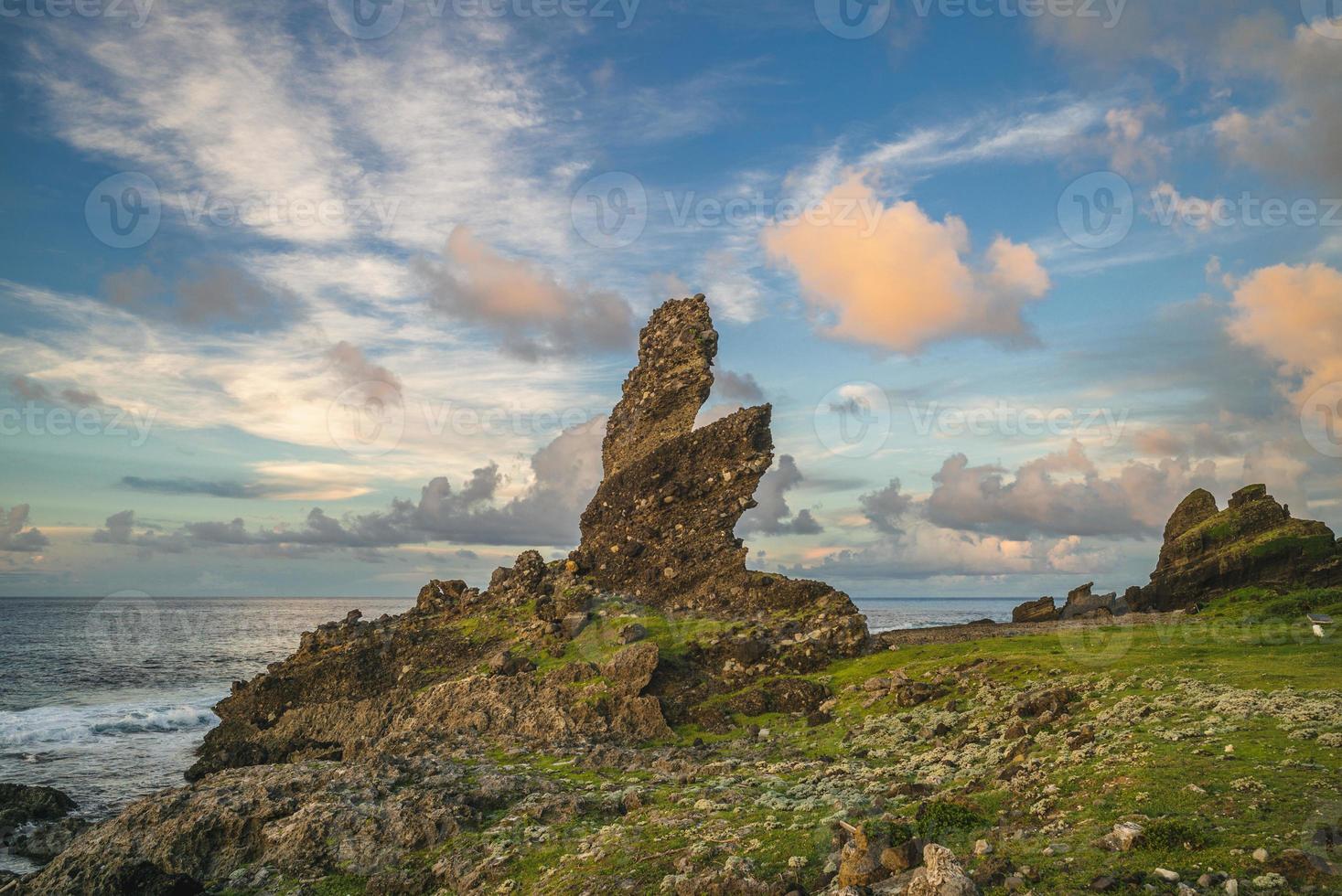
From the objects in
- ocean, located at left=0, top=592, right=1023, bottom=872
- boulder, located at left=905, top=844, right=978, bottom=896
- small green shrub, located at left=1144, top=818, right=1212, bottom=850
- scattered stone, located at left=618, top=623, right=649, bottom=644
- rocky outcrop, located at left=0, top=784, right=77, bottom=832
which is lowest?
ocean, located at left=0, top=592, right=1023, bottom=872

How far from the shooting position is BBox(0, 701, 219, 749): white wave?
53.9 m

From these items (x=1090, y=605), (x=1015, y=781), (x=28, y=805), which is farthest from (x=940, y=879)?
(x=1090, y=605)

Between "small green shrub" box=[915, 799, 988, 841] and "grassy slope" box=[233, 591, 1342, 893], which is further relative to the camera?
"small green shrub" box=[915, 799, 988, 841]

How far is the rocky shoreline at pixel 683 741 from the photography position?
16047 mm

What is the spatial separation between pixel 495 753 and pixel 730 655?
12219mm

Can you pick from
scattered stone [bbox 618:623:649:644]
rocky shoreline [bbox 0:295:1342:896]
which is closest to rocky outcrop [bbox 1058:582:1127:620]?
rocky shoreline [bbox 0:295:1342:896]

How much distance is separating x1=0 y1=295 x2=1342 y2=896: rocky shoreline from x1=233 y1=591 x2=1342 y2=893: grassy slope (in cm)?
10

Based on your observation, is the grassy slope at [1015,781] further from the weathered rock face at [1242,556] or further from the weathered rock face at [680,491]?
the weathered rock face at [1242,556]

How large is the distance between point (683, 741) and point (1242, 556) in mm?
54158

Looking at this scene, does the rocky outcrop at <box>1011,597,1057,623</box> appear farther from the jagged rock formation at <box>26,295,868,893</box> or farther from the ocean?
the ocean

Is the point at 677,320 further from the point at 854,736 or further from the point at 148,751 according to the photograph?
the point at 148,751

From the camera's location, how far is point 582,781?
26109mm

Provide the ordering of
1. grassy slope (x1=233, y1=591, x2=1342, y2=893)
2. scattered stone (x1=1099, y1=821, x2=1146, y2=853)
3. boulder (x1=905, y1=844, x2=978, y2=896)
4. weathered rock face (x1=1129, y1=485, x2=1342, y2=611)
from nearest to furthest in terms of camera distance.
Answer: boulder (x1=905, y1=844, x2=978, y2=896) → scattered stone (x1=1099, y1=821, x2=1146, y2=853) → grassy slope (x1=233, y1=591, x2=1342, y2=893) → weathered rock face (x1=1129, y1=485, x2=1342, y2=611)

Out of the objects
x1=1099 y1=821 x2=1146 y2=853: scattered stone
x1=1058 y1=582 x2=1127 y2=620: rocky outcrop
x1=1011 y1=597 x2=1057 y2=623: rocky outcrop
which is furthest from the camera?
x1=1011 y1=597 x2=1057 y2=623: rocky outcrop
